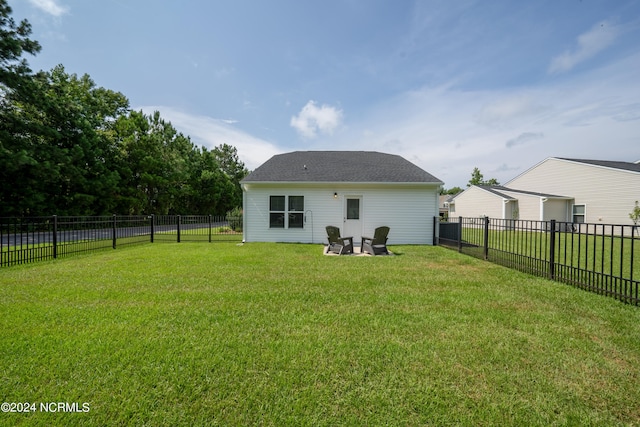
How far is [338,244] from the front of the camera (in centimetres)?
898

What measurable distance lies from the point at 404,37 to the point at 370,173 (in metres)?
5.77

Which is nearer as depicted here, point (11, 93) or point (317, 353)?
point (317, 353)

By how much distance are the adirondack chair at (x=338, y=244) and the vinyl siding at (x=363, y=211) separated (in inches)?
82.9

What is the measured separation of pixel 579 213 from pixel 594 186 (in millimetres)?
2240

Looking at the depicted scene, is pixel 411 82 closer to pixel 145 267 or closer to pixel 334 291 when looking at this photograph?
pixel 334 291

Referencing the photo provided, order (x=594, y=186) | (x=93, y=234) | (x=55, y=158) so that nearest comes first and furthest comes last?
(x=93, y=234) → (x=55, y=158) → (x=594, y=186)

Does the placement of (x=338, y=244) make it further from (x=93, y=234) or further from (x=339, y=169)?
(x=93, y=234)

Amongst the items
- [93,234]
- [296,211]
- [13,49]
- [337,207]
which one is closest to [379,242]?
[337,207]

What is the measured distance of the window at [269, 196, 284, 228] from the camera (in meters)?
11.5

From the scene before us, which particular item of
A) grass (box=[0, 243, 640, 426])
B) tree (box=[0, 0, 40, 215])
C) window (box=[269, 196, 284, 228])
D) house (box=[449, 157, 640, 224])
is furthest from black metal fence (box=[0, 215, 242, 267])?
house (box=[449, 157, 640, 224])

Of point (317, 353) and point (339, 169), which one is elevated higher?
point (339, 169)

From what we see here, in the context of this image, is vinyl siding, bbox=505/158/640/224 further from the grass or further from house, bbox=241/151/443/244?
the grass

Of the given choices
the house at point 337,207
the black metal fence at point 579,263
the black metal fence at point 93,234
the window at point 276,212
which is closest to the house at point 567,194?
the black metal fence at point 579,263

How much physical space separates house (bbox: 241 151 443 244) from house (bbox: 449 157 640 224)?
15.5 m
